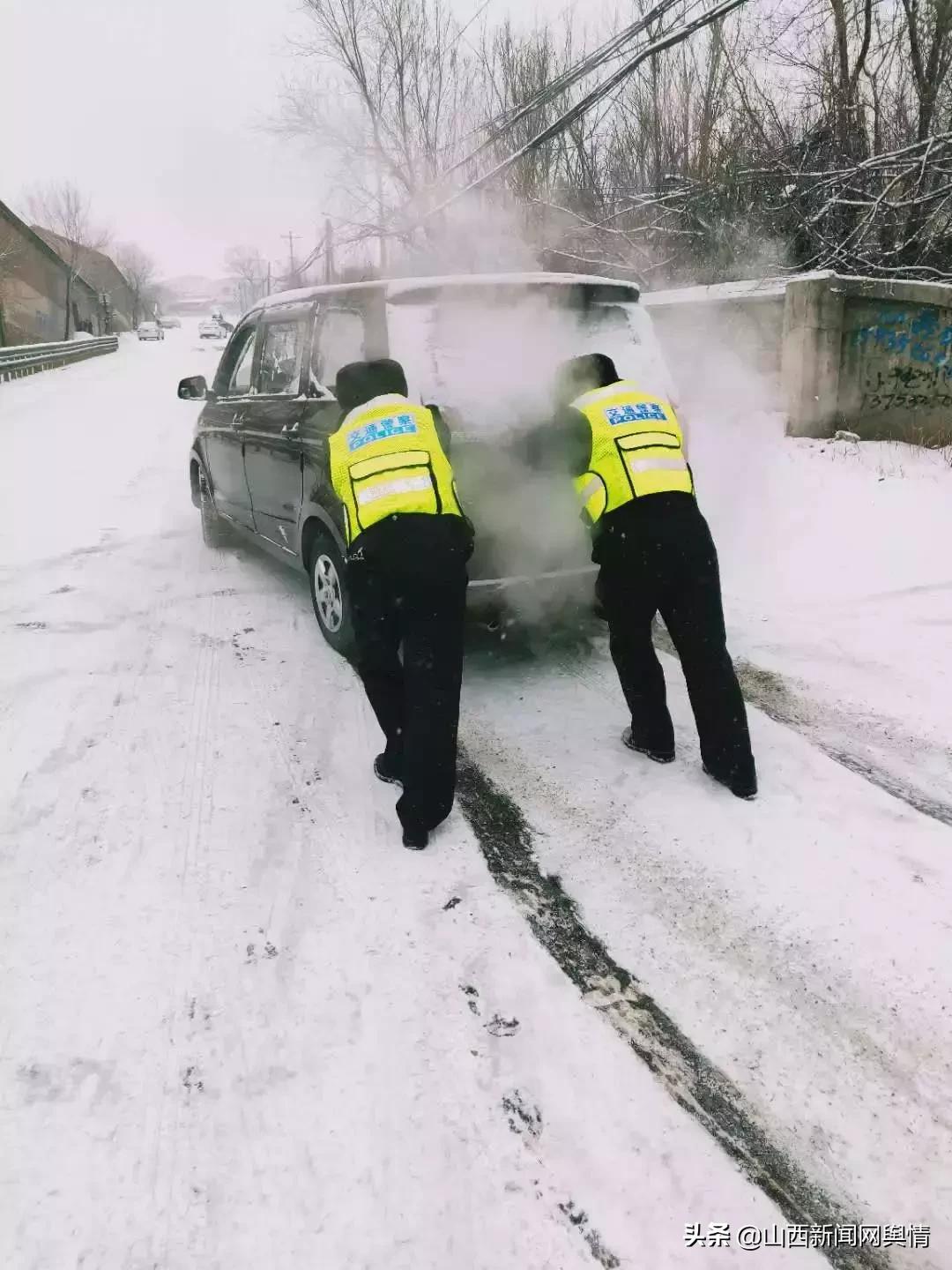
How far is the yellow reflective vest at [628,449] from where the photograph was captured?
3.21m

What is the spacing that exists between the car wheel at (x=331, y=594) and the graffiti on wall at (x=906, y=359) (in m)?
6.45

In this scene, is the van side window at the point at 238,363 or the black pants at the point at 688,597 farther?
the van side window at the point at 238,363

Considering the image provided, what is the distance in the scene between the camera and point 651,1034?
2.19 metres

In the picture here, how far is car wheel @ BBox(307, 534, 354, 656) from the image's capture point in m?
4.30

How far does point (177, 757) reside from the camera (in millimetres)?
3596

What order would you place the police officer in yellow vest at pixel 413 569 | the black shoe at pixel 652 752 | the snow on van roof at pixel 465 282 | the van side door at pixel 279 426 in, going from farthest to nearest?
the van side door at pixel 279 426
the snow on van roof at pixel 465 282
the black shoe at pixel 652 752
the police officer in yellow vest at pixel 413 569

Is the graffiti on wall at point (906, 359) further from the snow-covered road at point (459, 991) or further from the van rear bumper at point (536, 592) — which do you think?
the van rear bumper at point (536, 592)

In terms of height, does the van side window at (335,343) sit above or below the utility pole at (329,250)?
below

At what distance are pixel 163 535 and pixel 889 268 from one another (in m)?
8.00

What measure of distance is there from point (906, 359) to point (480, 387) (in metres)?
6.31

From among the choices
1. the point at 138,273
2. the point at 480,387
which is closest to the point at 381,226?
the point at 480,387

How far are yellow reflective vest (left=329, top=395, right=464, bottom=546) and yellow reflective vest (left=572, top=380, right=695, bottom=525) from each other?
60 centimetres

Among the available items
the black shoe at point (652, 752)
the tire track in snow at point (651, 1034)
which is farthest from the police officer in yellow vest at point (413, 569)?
the black shoe at point (652, 752)

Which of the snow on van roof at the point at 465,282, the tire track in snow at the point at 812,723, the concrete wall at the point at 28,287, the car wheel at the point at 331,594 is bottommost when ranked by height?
the tire track in snow at the point at 812,723
